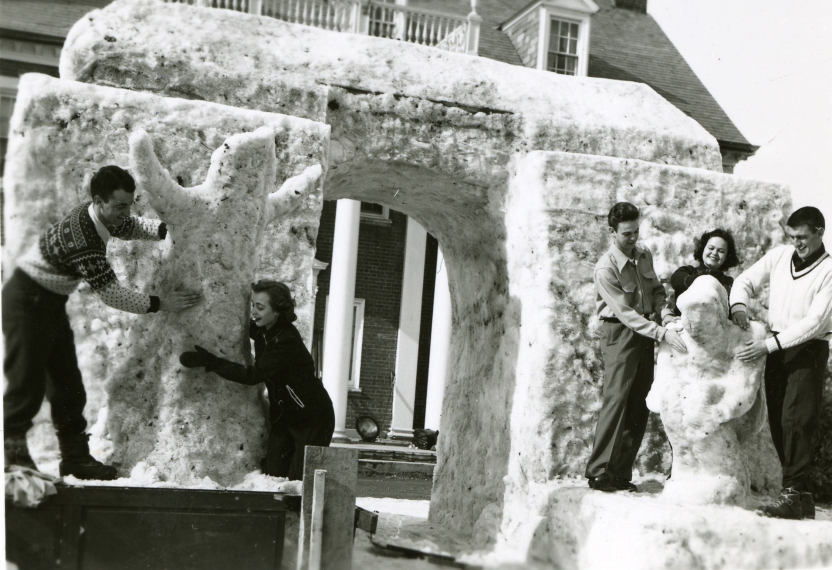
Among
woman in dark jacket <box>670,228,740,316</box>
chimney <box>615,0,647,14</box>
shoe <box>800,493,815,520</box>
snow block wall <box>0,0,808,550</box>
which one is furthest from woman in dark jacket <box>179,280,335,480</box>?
chimney <box>615,0,647,14</box>

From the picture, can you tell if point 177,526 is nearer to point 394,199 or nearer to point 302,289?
point 302,289

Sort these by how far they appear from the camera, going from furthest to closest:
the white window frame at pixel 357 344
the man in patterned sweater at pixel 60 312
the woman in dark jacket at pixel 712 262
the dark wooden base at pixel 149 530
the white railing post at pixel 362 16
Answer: the white window frame at pixel 357 344 < the white railing post at pixel 362 16 < the woman in dark jacket at pixel 712 262 < the man in patterned sweater at pixel 60 312 < the dark wooden base at pixel 149 530

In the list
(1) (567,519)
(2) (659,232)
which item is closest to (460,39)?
(2) (659,232)

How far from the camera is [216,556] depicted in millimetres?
4539

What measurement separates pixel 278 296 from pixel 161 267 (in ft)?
2.05

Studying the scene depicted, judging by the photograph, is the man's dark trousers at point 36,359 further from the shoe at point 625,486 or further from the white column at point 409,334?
the white column at point 409,334

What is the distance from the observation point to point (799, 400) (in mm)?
5246

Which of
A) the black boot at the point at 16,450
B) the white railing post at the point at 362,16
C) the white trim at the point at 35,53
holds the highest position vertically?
the white railing post at the point at 362,16

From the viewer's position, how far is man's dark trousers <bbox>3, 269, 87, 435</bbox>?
434cm

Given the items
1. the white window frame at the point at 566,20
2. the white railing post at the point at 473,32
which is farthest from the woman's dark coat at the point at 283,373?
the white window frame at the point at 566,20

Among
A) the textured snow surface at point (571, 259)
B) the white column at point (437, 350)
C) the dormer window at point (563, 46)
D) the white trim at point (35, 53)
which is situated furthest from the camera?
the white column at point (437, 350)

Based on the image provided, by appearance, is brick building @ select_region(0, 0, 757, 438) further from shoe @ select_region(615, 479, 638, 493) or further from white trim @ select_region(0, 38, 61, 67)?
shoe @ select_region(615, 479, 638, 493)

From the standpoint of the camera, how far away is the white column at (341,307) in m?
15.7

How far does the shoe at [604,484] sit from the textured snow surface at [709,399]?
1.26 feet
